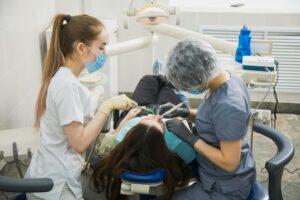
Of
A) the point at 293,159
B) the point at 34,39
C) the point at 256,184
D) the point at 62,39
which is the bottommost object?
the point at 293,159

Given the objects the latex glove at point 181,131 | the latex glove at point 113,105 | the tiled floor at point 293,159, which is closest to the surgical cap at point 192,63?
the latex glove at point 181,131

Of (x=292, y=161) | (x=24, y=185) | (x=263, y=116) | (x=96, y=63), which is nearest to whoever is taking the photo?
(x=24, y=185)

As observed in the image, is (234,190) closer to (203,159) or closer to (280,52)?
(203,159)

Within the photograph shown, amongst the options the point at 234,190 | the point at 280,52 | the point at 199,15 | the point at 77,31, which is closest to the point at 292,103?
the point at 280,52

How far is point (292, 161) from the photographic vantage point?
9.09ft

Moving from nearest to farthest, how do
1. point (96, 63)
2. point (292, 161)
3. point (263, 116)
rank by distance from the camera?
point (96, 63) → point (263, 116) → point (292, 161)

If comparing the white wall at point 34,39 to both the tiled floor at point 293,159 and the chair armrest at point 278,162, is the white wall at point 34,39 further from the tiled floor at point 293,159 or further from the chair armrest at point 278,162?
the chair armrest at point 278,162

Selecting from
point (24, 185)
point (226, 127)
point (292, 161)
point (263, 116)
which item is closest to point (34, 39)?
point (24, 185)

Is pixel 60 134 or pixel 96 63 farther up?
pixel 96 63

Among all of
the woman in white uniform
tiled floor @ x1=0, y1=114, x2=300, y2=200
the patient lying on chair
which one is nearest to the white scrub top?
the woman in white uniform

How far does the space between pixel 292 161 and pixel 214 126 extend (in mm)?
1569

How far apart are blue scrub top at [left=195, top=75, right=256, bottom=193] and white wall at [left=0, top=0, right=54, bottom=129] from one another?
42.3 inches

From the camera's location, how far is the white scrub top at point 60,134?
4.87 ft

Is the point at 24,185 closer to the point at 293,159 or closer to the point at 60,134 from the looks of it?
the point at 60,134
